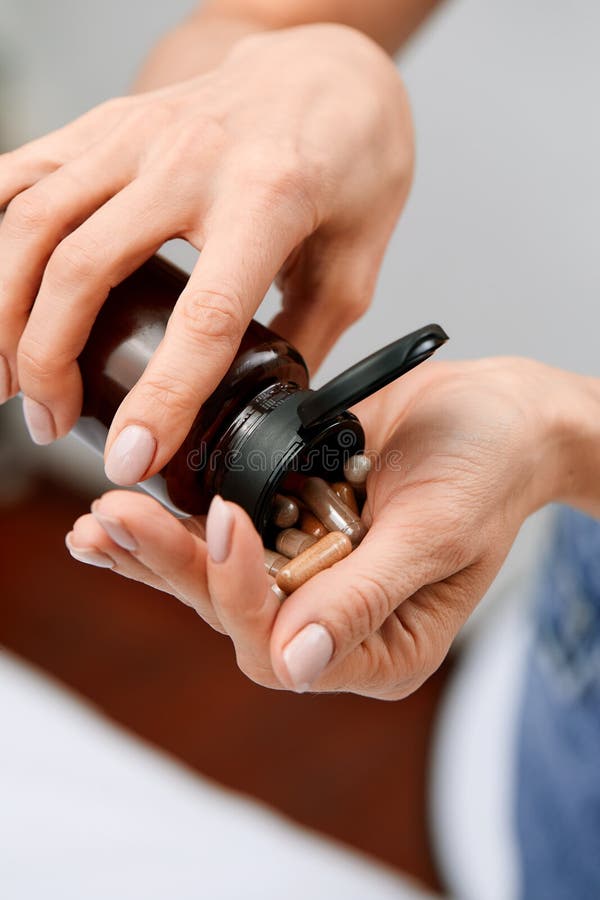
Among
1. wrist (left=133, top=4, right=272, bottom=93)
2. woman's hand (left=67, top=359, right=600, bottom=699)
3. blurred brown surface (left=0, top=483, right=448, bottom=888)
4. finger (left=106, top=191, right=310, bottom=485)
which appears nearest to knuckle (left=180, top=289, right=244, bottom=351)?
finger (left=106, top=191, right=310, bottom=485)

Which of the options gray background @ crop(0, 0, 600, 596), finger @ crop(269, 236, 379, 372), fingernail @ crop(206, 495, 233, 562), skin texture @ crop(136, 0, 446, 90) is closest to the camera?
fingernail @ crop(206, 495, 233, 562)

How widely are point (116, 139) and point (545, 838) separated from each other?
78cm

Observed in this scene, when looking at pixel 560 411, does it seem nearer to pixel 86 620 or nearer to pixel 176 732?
pixel 176 732

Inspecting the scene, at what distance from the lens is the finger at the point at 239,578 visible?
390 mm

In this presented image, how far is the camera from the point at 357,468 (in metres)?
0.50

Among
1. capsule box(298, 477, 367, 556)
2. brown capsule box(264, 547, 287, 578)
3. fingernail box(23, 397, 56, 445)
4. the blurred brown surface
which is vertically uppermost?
capsule box(298, 477, 367, 556)

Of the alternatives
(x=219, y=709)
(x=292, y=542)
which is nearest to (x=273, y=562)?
(x=292, y=542)

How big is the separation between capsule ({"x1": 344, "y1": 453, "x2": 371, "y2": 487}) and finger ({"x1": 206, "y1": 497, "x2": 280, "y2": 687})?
0.34ft

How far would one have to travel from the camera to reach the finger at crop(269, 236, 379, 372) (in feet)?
2.08

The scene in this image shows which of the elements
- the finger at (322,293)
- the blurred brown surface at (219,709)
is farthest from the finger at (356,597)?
the blurred brown surface at (219,709)

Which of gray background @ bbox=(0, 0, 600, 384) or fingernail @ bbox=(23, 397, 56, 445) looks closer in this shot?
fingernail @ bbox=(23, 397, 56, 445)

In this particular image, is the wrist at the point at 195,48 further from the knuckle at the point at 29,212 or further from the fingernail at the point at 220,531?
the fingernail at the point at 220,531

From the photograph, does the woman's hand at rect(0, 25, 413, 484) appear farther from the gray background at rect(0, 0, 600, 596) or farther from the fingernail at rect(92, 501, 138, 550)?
the gray background at rect(0, 0, 600, 596)

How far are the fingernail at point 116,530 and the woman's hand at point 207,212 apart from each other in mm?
61
